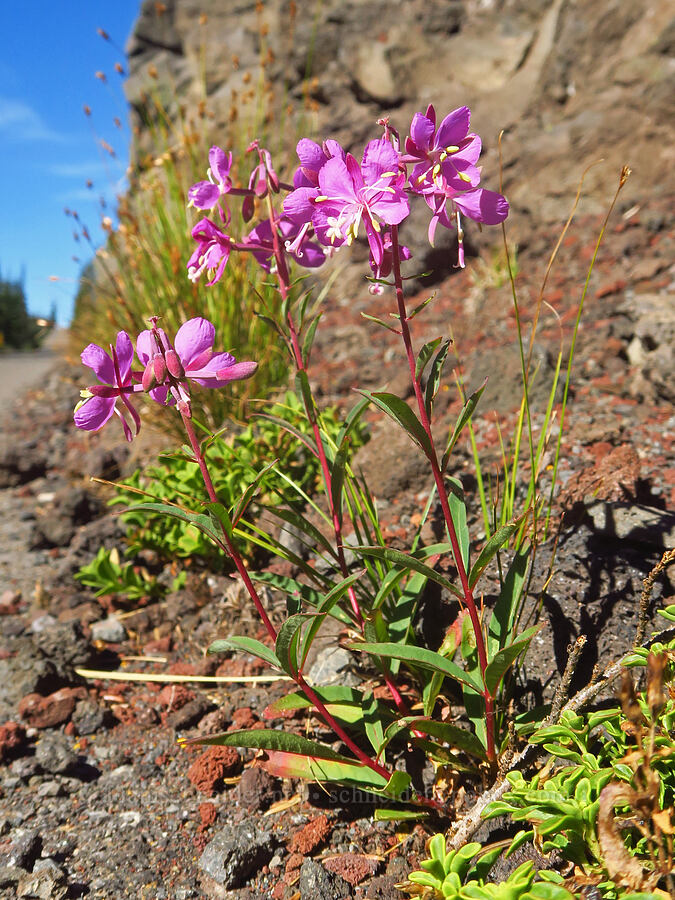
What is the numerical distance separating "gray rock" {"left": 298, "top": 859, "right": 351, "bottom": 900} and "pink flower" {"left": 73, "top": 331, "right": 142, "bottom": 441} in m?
1.05

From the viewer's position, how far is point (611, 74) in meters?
5.98

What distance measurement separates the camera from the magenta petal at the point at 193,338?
1.25 meters

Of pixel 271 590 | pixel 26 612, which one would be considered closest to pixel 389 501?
pixel 271 590

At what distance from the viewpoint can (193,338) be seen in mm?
1246

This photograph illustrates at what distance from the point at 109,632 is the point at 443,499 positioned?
6.00ft

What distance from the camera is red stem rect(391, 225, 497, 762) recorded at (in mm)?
1239

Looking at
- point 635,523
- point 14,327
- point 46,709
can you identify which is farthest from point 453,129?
point 14,327

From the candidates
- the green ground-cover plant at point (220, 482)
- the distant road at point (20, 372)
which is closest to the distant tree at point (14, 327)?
the distant road at point (20, 372)

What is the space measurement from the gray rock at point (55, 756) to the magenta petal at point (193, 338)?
1384 mm

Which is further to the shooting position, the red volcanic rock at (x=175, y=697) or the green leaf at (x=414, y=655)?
the red volcanic rock at (x=175, y=697)

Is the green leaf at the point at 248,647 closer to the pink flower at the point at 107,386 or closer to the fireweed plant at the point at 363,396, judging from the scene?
the fireweed plant at the point at 363,396

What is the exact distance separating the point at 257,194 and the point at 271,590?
1.47 meters

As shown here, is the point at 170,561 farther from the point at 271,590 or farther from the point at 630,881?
the point at 630,881

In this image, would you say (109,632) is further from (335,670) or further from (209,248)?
(209,248)
